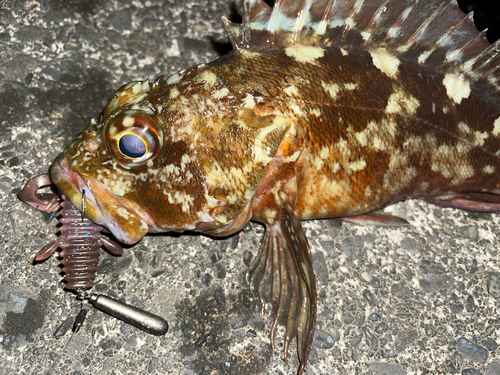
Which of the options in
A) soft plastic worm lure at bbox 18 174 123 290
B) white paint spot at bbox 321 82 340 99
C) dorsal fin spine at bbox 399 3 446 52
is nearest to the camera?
soft plastic worm lure at bbox 18 174 123 290

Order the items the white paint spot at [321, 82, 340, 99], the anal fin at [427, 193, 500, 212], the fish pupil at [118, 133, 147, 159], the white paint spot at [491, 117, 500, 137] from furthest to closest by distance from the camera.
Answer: the anal fin at [427, 193, 500, 212], the white paint spot at [491, 117, 500, 137], the white paint spot at [321, 82, 340, 99], the fish pupil at [118, 133, 147, 159]

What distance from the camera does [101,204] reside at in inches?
94.3

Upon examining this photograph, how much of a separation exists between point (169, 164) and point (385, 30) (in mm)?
1481

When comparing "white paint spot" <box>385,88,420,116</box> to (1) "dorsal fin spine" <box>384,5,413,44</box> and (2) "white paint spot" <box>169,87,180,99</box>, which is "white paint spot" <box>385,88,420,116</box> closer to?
(1) "dorsal fin spine" <box>384,5,413,44</box>

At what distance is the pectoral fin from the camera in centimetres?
255

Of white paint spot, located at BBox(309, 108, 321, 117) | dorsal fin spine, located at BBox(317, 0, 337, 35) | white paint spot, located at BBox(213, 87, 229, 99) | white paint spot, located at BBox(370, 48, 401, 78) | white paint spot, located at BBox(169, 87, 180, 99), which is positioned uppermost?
dorsal fin spine, located at BBox(317, 0, 337, 35)

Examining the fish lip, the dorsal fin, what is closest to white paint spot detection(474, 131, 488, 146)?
the dorsal fin

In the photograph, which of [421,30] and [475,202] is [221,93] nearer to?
[421,30]

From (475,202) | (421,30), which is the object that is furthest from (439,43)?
(475,202)

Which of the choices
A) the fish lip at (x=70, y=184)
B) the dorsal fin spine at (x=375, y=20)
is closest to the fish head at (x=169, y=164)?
the fish lip at (x=70, y=184)

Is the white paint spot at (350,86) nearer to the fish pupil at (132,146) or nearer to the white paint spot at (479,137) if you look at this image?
the white paint spot at (479,137)

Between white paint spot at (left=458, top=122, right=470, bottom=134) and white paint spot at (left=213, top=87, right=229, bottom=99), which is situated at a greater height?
white paint spot at (left=458, top=122, right=470, bottom=134)

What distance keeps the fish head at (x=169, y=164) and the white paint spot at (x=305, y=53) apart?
433 mm

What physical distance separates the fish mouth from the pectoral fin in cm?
72
